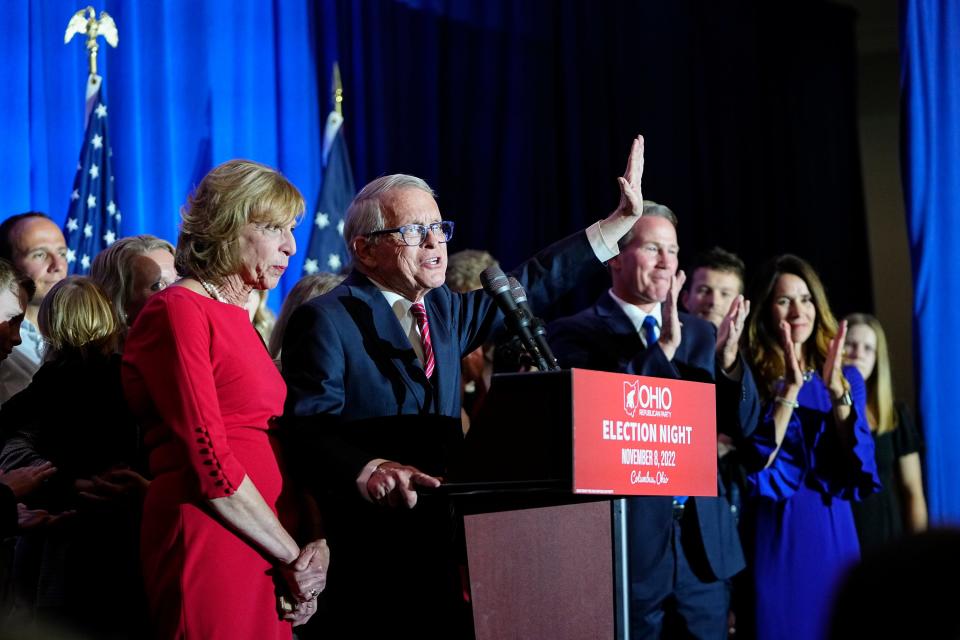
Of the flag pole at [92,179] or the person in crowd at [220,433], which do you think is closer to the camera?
the person in crowd at [220,433]

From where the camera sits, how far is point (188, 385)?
2277mm

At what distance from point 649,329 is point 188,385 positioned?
69.5 inches

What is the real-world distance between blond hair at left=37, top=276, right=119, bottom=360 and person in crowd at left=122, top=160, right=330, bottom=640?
1.91 feet

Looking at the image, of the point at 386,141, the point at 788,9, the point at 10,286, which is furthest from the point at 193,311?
the point at 788,9

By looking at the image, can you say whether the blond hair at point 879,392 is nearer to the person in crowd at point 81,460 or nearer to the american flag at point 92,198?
the american flag at point 92,198

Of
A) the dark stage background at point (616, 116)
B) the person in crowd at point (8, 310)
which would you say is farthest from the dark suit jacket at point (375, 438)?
the dark stage background at point (616, 116)

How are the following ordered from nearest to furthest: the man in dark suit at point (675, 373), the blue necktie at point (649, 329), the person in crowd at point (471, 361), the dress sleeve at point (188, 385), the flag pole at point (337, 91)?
the dress sleeve at point (188, 385)
the man in dark suit at point (675, 373)
the blue necktie at point (649, 329)
the person in crowd at point (471, 361)
the flag pole at point (337, 91)

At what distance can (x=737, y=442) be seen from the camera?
3994 millimetres

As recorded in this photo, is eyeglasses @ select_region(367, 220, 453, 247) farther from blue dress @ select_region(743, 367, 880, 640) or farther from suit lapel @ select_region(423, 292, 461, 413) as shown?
blue dress @ select_region(743, 367, 880, 640)

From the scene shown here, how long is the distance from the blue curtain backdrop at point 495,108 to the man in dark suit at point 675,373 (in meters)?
1.99

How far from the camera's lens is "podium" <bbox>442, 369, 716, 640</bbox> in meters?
2.02

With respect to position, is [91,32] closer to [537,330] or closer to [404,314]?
[404,314]

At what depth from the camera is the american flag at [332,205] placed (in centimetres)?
520

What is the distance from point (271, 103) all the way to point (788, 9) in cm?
426
